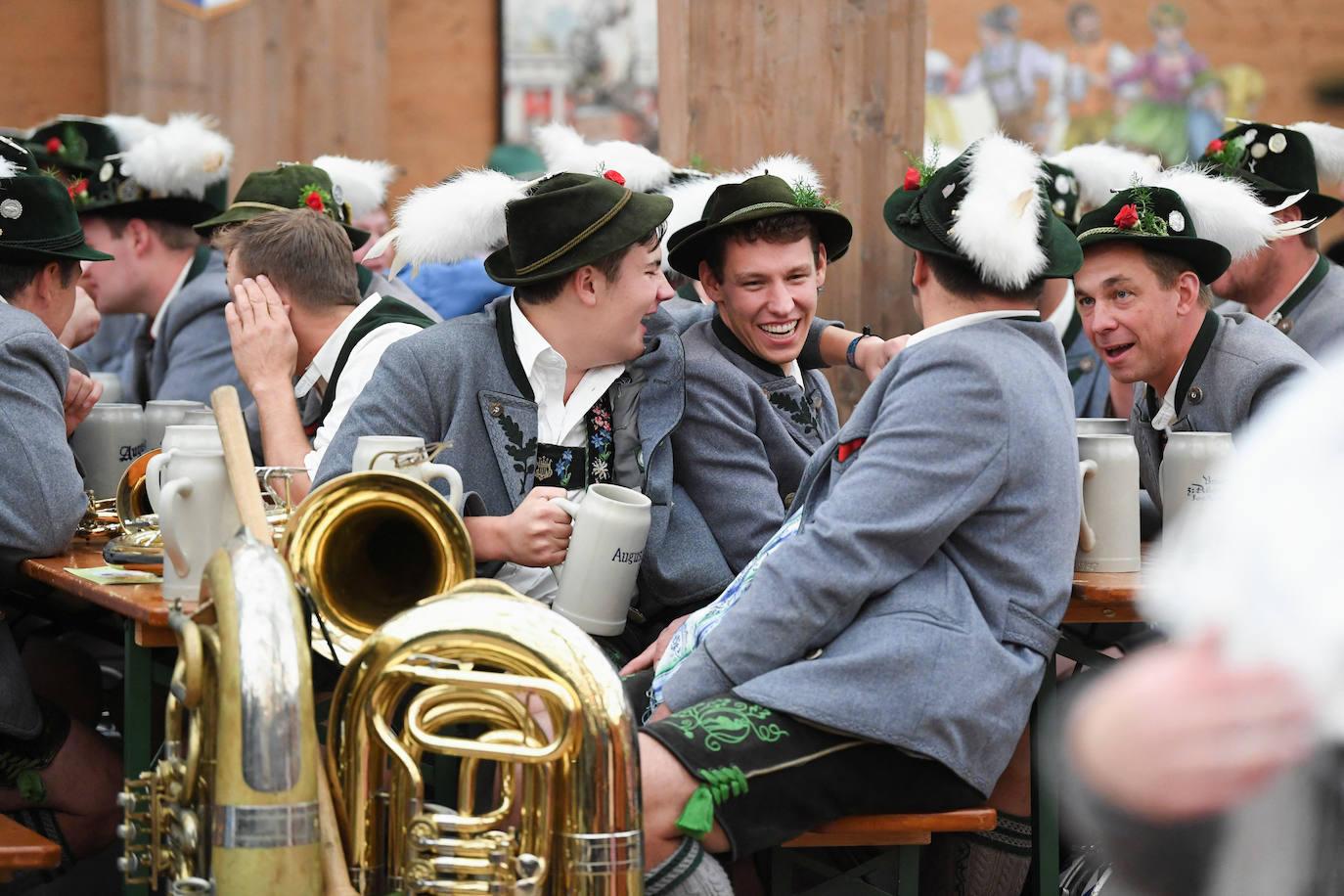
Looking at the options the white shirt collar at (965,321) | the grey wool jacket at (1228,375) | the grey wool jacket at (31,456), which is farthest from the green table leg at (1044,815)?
the grey wool jacket at (31,456)

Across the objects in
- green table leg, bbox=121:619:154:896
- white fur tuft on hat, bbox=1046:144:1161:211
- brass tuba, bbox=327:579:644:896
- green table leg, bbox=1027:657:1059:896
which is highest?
white fur tuft on hat, bbox=1046:144:1161:211

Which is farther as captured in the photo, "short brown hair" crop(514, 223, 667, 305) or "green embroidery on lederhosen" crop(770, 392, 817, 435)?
"green embroidery on lederhosen" crop(770, 392, 817, 435)

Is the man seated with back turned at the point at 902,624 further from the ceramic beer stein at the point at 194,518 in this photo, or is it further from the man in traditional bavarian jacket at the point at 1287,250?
the man in traditional bavarian jacket at the point at 1287,250

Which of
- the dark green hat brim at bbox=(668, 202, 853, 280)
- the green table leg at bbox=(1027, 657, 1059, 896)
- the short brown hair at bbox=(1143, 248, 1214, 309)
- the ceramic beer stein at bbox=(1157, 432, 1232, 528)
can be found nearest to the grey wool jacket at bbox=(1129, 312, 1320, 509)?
the short brown hair at bbox=(1143, 248, 1214, 309)

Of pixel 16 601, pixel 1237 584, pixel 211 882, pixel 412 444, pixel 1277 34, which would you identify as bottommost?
pixel 16 601

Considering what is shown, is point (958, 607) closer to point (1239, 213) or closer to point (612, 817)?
point (612, 817)

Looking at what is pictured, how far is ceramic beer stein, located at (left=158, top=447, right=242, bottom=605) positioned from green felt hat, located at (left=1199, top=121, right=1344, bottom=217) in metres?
2.94

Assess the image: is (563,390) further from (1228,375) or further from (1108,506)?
(1228,375)

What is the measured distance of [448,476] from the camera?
2615mm

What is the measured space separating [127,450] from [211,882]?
221 centimetres

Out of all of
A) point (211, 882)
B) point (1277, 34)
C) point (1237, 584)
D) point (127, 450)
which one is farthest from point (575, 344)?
point (1277, 34)

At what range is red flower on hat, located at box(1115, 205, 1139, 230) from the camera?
328 centimetres

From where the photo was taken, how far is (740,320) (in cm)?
333

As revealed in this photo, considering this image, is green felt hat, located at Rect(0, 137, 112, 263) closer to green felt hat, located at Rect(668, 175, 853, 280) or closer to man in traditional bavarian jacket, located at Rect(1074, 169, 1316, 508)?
green felt hat, located at Rect(668, 175, 853, 280)
